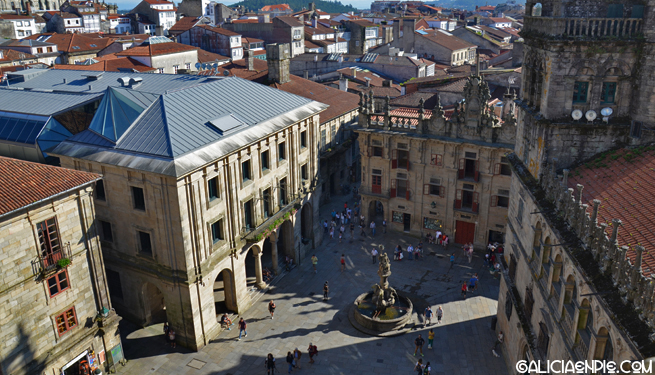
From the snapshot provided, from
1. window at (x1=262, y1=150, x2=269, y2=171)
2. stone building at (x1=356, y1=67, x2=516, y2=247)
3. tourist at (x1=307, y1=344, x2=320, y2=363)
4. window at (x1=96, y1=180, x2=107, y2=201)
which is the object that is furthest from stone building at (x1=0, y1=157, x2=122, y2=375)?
stone building at (x1=356, y1=67, x2=516, y2=247)

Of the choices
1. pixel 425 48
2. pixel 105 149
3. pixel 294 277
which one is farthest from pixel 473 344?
pixel 425 48

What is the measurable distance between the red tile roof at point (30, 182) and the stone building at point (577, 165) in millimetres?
25180

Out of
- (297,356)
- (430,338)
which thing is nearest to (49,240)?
(297,356)

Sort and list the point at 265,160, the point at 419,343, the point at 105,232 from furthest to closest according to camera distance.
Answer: the point at 265,160 → the point at 105,232 → the point at 419,343

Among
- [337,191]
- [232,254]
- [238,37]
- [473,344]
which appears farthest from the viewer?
[238,37]

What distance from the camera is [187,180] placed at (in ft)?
109

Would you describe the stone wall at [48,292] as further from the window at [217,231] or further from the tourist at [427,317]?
the tourist at [427,317]

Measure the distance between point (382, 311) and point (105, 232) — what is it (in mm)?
21045

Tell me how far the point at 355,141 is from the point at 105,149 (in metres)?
38.7

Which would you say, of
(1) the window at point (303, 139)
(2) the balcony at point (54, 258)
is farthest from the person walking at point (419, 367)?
(1) the window at point (303, 139)

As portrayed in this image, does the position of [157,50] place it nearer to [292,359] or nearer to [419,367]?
[292,359]

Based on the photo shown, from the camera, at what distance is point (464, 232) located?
50.9 meters

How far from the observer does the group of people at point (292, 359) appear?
111 ft

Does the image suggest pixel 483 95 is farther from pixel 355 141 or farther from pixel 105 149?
pixel 105 149
